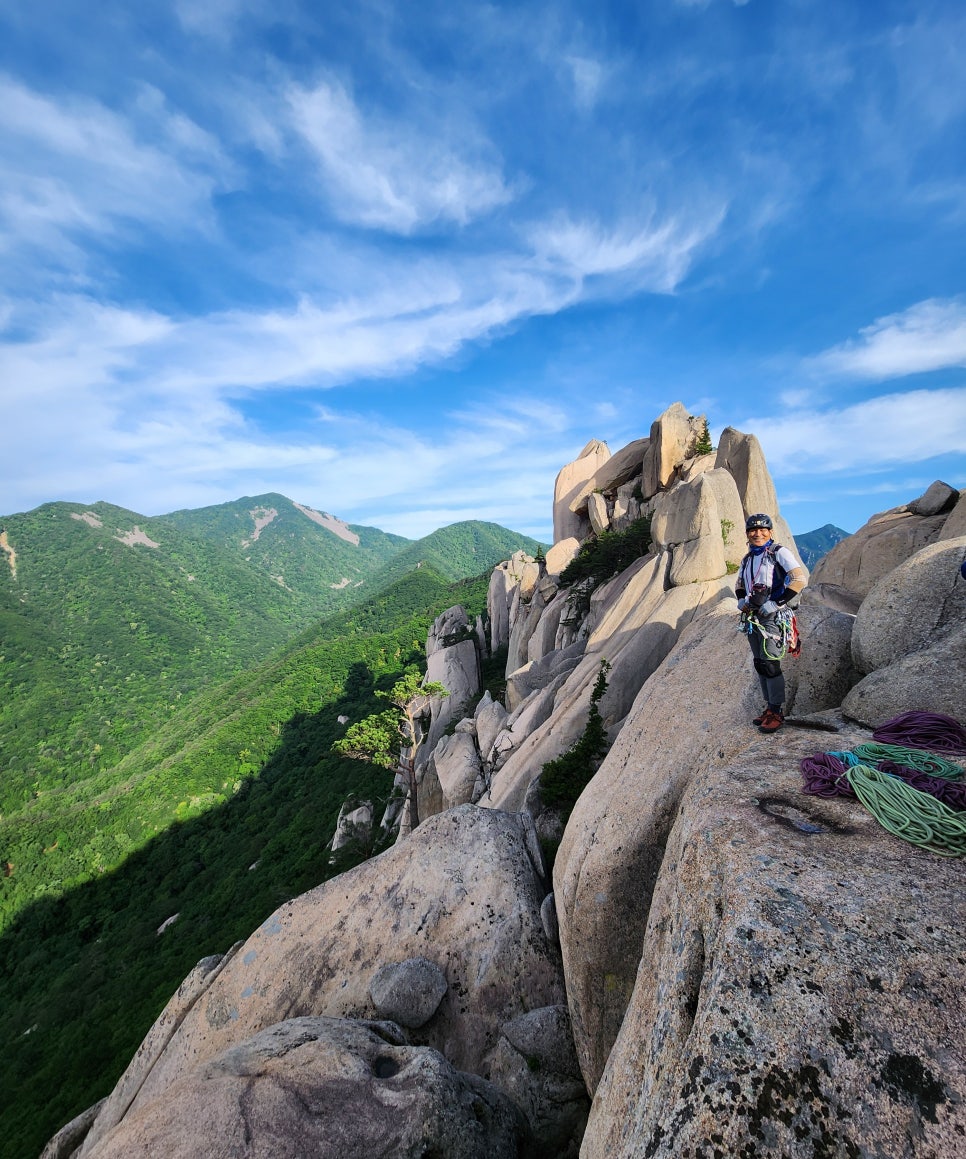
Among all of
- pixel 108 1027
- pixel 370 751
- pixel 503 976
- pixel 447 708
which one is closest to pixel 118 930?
pixel 108 1027

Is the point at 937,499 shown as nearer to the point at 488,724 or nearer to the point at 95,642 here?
the point at 488,724

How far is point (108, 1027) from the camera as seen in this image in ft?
91.9

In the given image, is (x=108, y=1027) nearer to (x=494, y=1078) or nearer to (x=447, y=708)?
(x=447, y=708)

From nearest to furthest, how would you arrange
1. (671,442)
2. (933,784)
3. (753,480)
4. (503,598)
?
1. (933,784)
2. (753,480)
3. (671,442)
4. (503,598)

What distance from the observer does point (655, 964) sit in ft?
13.8

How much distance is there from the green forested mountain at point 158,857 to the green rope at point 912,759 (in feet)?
115

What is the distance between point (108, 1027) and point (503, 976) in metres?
35.5

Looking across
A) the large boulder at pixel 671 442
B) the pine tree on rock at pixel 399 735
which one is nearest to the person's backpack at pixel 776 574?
the large boulder at pixel 671 442

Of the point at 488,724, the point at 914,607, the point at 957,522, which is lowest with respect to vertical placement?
the point at 488,724

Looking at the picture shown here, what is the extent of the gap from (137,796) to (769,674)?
85514 mm

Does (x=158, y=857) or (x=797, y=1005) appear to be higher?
(x=797, y=1005)

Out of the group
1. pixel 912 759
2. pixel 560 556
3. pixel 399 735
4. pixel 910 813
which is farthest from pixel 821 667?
pixel 399 735

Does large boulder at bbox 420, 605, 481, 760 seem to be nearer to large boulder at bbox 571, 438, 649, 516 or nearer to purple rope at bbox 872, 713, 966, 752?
large boulder at bbox 571, 438, 649, 516

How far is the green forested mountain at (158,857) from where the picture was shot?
2844cm
